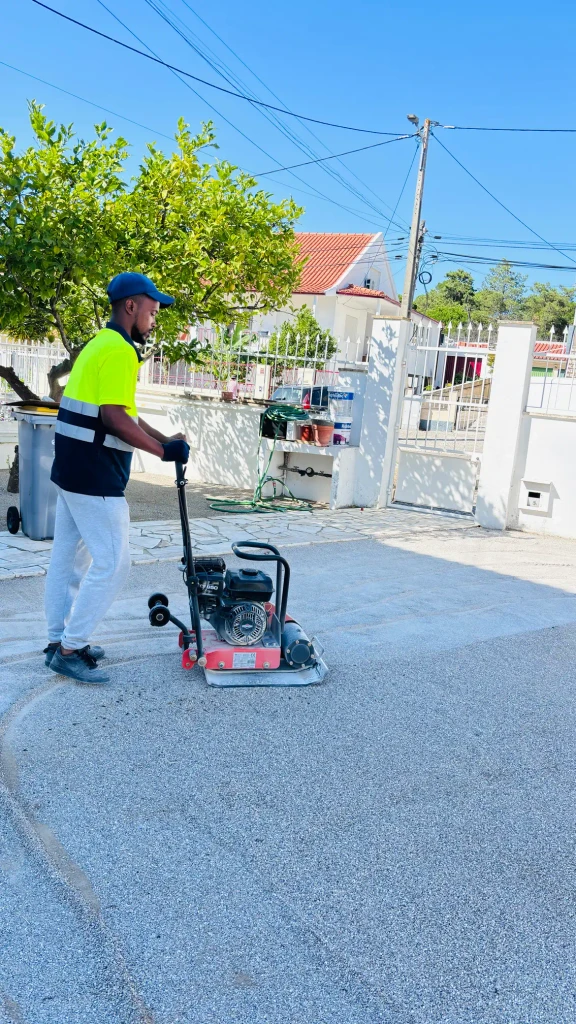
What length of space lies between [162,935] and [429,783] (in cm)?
153

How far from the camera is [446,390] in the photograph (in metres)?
11.2

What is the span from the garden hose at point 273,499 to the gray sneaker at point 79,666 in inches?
220

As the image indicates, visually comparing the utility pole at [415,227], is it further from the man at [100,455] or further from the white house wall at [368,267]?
the man at [100,455]

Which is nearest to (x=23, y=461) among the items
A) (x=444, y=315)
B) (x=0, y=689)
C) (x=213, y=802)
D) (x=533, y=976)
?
(x=0, y=689)

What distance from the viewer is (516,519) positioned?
10.4 metres

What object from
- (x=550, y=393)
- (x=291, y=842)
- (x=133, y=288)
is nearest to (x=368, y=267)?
(x=550, y=393)

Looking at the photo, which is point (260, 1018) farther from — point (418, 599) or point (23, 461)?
point (23, 461)

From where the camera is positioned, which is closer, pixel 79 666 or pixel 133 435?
pixel 133 435

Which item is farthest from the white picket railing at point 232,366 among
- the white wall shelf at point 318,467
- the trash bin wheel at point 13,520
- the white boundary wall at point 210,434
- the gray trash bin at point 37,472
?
the trash bin wheel at point 13,520

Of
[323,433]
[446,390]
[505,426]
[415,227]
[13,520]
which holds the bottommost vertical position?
[13,520]

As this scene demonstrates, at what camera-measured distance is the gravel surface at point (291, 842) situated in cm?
240

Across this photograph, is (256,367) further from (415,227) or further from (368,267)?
(368,267)

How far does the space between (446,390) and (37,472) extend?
5.88m

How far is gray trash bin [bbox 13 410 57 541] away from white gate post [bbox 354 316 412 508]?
15.5 ft
